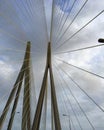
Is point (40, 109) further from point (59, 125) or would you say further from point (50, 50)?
point (50, 50)

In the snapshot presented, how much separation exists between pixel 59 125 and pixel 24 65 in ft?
24.7

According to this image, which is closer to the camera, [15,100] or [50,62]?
[50,62]

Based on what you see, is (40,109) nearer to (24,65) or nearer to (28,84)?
(28,84)

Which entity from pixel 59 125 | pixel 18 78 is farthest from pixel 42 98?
pixel 18 78

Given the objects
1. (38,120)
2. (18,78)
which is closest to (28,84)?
(18,78)

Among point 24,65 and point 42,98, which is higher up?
point 24,65

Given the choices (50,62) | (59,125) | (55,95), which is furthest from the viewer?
(50,62)

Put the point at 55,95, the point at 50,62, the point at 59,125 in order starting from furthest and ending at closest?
1. the point at 50,62
2. the point at 55,95
3. the point at 59,125

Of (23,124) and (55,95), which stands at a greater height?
(55,95)

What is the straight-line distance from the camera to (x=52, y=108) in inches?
874

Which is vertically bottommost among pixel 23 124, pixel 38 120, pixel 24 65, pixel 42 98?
pixel 23 124

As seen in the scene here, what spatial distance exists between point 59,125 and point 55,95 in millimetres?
2473

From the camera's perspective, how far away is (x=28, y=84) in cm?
2548

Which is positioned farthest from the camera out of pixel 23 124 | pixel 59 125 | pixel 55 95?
pixel 23 124
